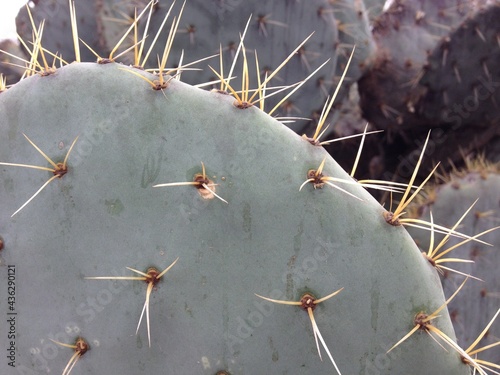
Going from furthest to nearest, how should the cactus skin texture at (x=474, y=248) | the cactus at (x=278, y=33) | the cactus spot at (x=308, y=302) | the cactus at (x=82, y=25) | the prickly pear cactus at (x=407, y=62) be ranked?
the prickly pear cactus at (x=407, y=62) → the cactus at (x=82, y=25) → the cactus at (x=278, y=33) → the cactus skin texture at (x=474, y=248) → the cactus spot at (x=308, y=302)

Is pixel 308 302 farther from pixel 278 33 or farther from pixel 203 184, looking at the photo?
pixel 278 33

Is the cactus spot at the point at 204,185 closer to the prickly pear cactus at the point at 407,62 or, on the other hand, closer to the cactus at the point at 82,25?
the cactus at the point at 82,25

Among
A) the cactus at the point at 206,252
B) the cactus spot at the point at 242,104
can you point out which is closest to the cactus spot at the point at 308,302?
the cactus at the point at 206,252

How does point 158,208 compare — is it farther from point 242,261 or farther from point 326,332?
point 326,332

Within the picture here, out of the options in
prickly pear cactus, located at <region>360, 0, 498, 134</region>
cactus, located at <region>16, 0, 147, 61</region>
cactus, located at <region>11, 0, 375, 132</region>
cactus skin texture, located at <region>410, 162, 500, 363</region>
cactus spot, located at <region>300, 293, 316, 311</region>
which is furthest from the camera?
prickly pear cactus, located at <region>360, 0, 498, 134</region>

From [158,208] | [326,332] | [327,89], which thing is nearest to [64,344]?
[158,208]

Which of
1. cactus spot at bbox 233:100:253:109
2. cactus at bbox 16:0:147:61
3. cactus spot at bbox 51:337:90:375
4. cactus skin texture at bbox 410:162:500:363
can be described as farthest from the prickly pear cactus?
cactus spot at bbox 51:337:90:375

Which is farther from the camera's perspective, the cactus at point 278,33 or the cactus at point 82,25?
the cactus at point 82,25

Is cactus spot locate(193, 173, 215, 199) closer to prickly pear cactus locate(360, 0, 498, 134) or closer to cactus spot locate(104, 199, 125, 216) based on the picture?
cactus spot locate(104, 199, 125, 216)
